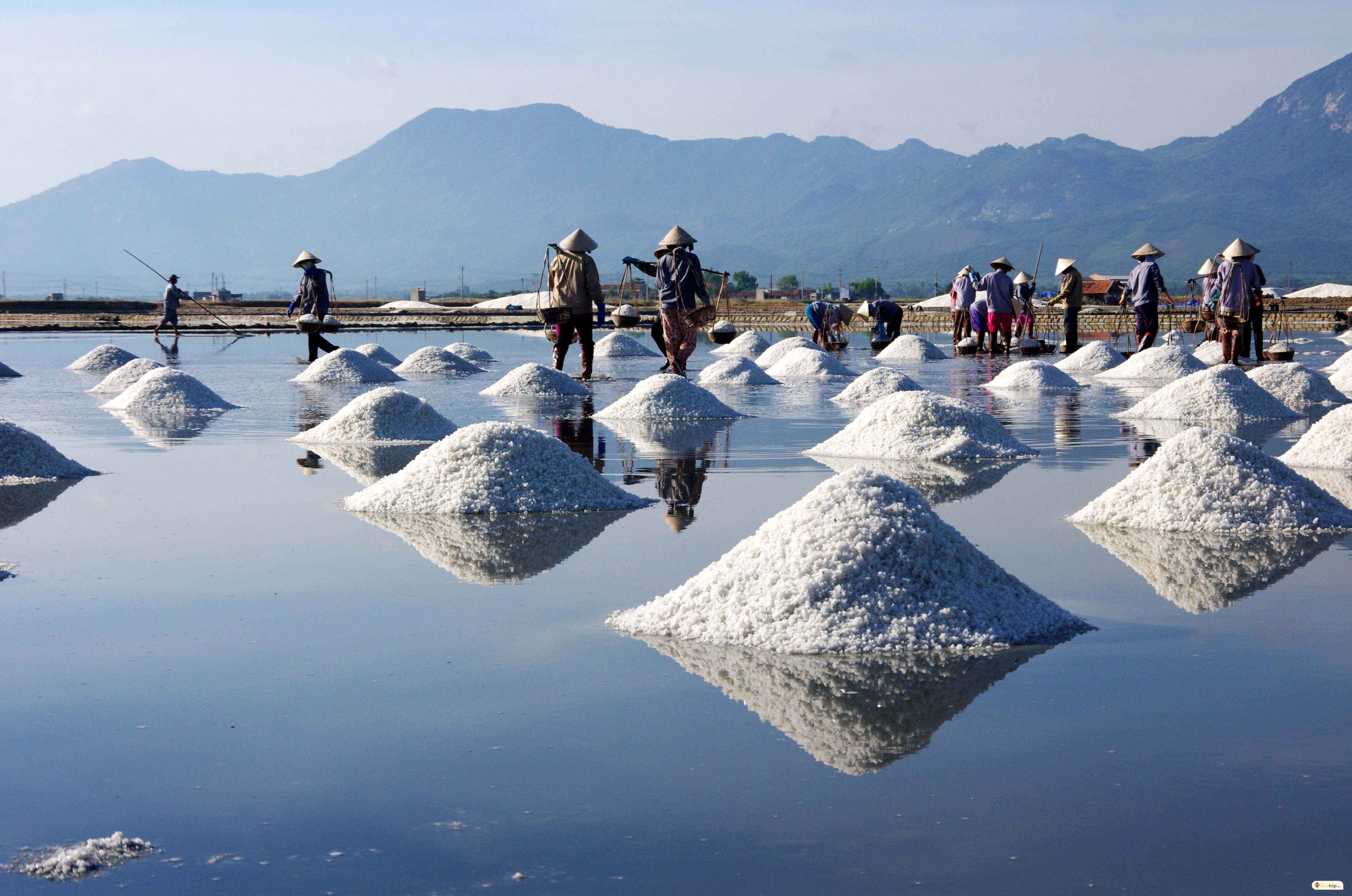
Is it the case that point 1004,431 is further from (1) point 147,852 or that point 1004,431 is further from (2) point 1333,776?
(1) point 147,852

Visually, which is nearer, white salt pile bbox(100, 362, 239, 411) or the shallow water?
the shallow water

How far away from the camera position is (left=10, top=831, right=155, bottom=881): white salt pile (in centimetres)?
300

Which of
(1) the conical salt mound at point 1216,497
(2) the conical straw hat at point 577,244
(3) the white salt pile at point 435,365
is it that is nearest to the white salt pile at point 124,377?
(3) the white salt pile at point 435,365

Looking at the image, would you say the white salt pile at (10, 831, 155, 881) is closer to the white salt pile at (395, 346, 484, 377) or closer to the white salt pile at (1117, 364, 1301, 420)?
the white salt pile at (1117, 364, 1301, 420)

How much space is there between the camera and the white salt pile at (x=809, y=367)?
1772 centimetres

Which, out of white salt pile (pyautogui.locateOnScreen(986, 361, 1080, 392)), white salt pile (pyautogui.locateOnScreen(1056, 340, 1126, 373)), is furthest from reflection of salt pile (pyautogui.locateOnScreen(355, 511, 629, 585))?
white salt pile (pyautogui.locateOnScreen(1056, 340, 1126, 373))

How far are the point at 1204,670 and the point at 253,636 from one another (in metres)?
2.94

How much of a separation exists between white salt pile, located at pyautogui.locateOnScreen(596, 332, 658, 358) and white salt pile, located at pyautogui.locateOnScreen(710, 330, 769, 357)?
1.36m

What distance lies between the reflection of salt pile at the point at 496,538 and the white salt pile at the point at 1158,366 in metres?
11.8

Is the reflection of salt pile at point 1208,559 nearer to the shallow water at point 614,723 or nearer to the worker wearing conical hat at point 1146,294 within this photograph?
the shallow water at point 614,723

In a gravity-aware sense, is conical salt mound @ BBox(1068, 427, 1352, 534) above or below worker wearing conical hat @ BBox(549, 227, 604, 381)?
below

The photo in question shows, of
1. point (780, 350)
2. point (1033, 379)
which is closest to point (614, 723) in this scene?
point (1033, 379)

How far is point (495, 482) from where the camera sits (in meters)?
7.34

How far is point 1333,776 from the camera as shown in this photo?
3.46m
